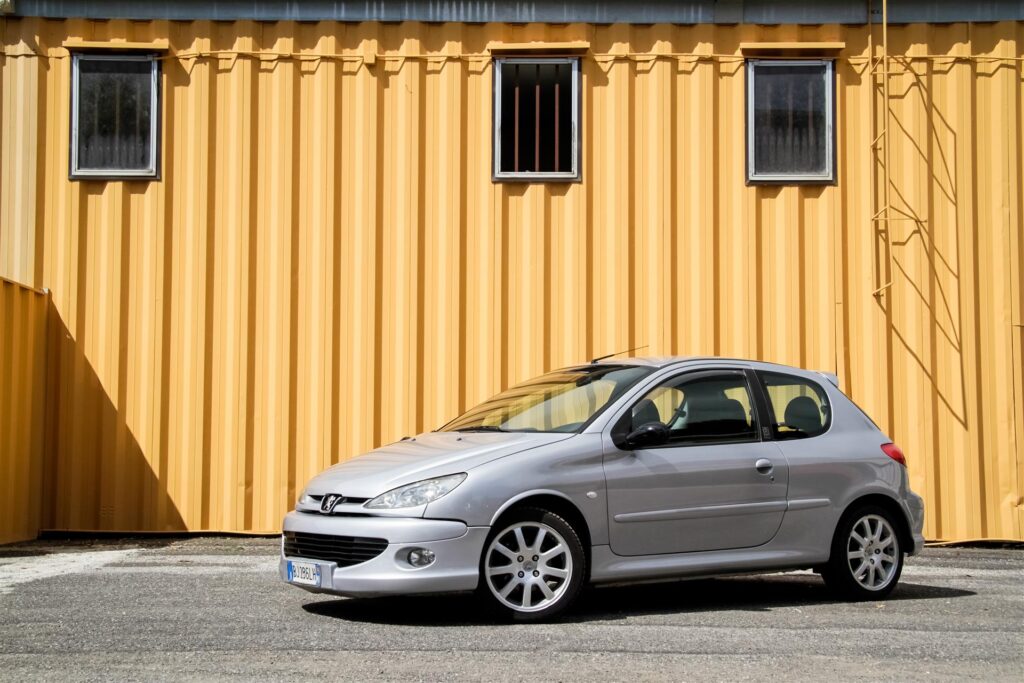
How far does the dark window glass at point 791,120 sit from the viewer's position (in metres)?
13.5

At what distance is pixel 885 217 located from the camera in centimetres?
1338

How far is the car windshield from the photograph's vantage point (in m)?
8.60

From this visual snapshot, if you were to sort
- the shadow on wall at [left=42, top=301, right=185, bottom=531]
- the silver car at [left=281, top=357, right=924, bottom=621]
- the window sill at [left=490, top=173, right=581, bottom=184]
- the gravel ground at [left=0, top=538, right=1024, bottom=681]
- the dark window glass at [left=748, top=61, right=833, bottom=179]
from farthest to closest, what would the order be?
the dark window glass at [left=748, top=61, right=833, bottom=179]
the window sill at [left=490, top=173, right=581, bottom=184]
the shadow on wall at [left=42, top=301, right=185, bottom=531]
the silver car at [left=281, top=357, right=924, bottom=621]
the gravel ground at [left=0, top=538, right=1024, bottom=681]

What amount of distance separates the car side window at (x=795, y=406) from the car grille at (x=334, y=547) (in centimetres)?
291

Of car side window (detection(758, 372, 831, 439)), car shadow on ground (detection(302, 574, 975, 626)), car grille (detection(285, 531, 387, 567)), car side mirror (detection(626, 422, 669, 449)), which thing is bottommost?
car shadow on ground (detection(302, 574, 975, 626))

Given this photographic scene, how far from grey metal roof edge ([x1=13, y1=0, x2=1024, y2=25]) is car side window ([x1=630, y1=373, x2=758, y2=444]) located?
5627mm

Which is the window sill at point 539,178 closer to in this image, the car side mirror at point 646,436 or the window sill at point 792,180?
the window sill at point 792,180

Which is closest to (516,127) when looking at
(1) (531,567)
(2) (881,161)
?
(2) (881,161)

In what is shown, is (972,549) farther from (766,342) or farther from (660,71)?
(660,71)

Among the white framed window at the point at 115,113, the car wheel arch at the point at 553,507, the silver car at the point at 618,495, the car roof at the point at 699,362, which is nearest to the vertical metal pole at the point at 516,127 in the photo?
the white framed window at the point at 115,113

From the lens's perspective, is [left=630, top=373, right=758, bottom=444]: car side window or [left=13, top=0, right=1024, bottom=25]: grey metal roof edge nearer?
[left=630, top=373, right=758, bottom=444]: car side window

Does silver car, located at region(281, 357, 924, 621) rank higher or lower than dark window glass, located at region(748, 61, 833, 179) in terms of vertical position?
lower

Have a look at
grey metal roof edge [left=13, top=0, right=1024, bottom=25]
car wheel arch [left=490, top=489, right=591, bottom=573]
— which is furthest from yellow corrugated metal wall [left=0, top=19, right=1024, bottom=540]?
car wheel arch [left=490, top=489, right=591, bottom=573]

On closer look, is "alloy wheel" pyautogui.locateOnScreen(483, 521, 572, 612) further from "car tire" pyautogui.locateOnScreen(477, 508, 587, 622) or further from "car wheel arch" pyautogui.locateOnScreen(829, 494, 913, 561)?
"car wheel arch" pyautogui.locateOnScreen(829, 494, 913, 561)
